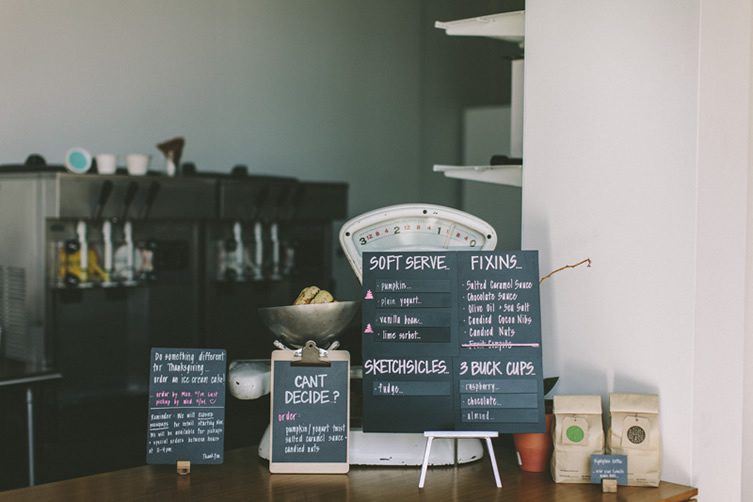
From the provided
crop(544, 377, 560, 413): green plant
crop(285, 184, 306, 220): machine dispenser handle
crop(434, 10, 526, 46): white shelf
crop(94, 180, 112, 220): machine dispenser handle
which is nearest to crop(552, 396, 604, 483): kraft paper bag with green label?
crop(544, 377, 560, 413): green plant

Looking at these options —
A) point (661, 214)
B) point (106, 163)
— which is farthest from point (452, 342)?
point (106, 163)

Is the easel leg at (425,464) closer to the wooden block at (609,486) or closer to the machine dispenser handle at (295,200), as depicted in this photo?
the wooden block at (609,486)

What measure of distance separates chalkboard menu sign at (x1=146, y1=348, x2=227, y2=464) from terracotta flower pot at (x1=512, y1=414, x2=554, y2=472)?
67 cm

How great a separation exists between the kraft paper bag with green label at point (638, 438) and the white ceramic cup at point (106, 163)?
8.69ft

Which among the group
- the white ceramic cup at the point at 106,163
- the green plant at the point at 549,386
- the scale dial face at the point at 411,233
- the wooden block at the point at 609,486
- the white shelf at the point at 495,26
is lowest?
the wooden block at the point at 609,486

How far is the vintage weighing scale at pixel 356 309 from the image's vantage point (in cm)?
212

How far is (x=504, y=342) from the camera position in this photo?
6.83 feet

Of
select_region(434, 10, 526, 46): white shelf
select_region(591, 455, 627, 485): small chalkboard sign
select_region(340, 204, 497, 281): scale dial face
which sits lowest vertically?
select_region(591, 455, 627, 485): small chalkboard sign

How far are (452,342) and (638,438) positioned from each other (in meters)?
0.45

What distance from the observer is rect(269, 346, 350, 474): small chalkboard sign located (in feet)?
6.77

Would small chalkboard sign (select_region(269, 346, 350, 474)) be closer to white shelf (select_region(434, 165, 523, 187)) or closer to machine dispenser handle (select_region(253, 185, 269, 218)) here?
white shelf (select_region(434, 165, 523, 187))

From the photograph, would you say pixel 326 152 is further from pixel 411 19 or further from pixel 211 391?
pixel 211 391

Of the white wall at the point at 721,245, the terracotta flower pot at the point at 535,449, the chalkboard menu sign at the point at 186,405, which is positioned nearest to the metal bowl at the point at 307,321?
the chalkboard menu sign at the point at 186,405

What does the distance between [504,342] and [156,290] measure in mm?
2459
